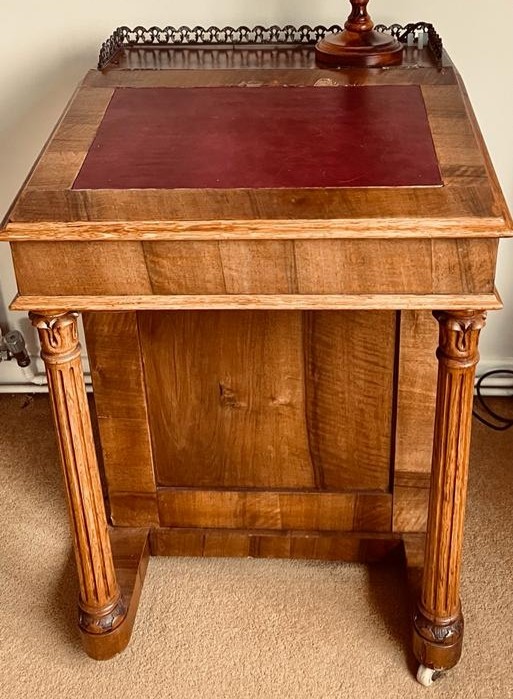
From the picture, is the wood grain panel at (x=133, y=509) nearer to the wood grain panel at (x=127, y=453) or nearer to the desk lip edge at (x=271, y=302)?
the wood grain panel at (x=127, y=453)

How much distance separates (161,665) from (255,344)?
449 mm

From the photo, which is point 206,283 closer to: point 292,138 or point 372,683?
point 292,138

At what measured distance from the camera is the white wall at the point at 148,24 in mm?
1423

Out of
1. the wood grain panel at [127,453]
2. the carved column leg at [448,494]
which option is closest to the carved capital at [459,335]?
the carved column leg at [448,494]

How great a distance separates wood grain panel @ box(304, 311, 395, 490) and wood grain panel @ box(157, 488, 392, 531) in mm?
29

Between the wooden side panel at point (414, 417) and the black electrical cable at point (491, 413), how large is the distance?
38 centimetres

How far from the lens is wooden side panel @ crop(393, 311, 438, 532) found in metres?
1.24

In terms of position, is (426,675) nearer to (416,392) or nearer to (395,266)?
(416,392)

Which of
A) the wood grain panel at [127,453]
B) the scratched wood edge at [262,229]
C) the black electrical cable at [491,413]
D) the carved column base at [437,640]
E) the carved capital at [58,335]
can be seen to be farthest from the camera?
the black electrical cable at [491,413]

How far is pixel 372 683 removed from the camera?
125 cm

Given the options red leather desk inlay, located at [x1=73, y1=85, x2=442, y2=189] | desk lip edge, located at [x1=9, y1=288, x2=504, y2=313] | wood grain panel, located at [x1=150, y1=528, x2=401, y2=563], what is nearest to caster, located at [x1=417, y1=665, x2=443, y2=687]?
wood grain panel, located at [x1=150, y1=528, x2=401, y2=563]

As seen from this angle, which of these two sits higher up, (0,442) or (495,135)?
(495,135)

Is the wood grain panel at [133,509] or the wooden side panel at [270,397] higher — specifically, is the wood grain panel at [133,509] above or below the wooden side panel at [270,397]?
below

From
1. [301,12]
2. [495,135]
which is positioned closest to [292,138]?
[301,12]
